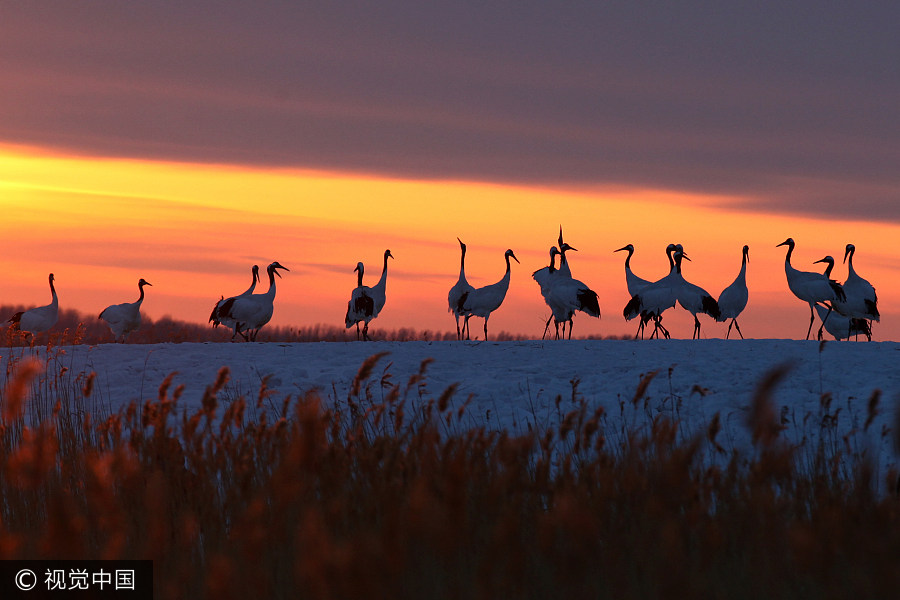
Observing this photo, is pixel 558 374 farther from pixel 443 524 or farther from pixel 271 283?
pixel 271 283

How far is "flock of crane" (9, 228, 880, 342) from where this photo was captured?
18.4m

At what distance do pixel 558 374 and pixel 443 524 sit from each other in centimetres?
904

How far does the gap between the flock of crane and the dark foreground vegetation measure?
41.5ft

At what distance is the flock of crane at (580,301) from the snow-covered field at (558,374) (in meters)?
4.18

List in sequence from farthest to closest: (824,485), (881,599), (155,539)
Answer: (824,485) → (881,599) → (155,539)

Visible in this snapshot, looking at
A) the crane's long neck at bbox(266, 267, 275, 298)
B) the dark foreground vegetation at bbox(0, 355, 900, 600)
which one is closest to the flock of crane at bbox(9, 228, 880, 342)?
the crane's long neck at bbox(266, 267, 275, 298)

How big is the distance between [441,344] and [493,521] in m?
9.90

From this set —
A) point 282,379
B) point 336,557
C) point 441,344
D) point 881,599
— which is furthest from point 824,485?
point 441,344

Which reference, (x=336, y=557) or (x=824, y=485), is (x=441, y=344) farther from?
(x=336, y=557)

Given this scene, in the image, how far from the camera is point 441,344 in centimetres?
1457

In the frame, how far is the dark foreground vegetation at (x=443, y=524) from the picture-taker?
2801 millimetres

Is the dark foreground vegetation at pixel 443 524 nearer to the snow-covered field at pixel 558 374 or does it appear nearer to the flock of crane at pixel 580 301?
the snow-covered field at pixel 558 374

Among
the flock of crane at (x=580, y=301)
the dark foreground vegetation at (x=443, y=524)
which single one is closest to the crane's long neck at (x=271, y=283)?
the flock of crane at (x=580, y=301)

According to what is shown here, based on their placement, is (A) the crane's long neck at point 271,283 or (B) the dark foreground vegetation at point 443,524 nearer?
(B) the dark foreground vegetation at point 443,524
